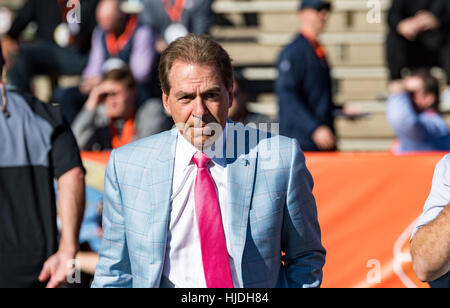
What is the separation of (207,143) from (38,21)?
567cm

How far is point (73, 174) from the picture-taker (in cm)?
348

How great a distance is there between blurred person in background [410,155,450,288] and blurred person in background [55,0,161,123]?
4.48 m

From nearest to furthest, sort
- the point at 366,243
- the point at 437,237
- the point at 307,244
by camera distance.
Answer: the point at 437,237, the point at 307,244, the point at 366,243

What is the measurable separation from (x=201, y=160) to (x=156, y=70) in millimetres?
4387

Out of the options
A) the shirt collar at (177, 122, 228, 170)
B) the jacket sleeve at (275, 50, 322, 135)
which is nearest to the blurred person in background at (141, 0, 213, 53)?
the jacket sleeve at (275, 50, 322, 135)

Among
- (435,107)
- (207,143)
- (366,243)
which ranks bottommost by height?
(366,243)

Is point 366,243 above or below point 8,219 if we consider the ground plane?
below

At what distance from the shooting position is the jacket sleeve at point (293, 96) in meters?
6.26

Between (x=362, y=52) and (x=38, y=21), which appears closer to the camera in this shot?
(x=38, y=21)

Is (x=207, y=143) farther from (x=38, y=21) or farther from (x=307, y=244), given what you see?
(x=38, y=21)

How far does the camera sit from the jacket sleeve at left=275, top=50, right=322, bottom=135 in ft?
20.5

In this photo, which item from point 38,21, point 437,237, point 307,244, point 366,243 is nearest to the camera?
point 437,237

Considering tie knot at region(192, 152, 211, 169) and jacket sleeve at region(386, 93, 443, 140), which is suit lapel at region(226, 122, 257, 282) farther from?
jacket sleeve at region(386, 93, 443, 140)
